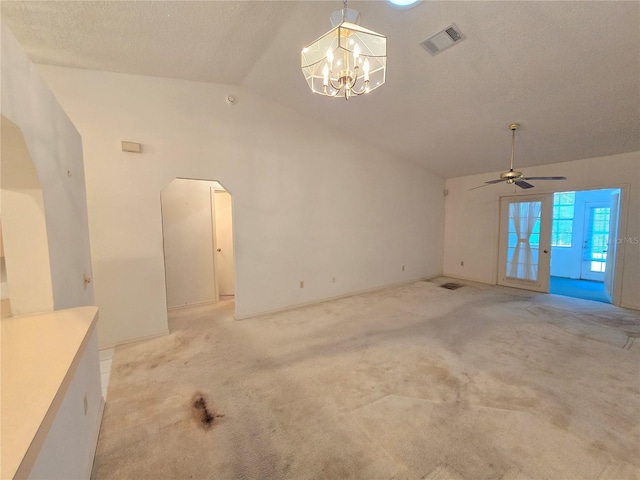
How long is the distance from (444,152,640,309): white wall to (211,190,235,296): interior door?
5.49 meters

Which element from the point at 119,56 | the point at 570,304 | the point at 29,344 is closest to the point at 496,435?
the point at 29,344

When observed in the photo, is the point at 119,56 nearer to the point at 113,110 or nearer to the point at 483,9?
the point at 113,110

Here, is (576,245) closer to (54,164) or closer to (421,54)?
(421,54)

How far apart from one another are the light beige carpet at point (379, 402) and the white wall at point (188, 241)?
1031 millimetres

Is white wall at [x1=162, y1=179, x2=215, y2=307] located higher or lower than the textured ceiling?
lower

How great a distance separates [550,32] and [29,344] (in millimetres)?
4377

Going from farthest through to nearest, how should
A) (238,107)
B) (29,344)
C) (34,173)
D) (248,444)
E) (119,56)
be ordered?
(238,107), (119,56), (248,444), (34,173), (29,344)

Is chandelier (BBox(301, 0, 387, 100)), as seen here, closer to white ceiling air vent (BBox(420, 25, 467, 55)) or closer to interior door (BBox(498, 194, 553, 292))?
white ceiling air vent (BBox(420, 25, 467, 55))

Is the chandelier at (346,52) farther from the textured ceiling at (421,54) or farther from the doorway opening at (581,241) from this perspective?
the doorway opening at (581,241)

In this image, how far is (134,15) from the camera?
2348 mm

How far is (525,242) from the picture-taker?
5754mm

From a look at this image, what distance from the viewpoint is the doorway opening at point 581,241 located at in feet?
20.8

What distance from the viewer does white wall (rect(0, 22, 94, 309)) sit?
3.78 ft

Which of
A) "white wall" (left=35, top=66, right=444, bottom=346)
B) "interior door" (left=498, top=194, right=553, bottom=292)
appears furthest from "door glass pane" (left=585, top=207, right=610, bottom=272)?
"white wall" (left=35, top=66, right=444, bottom=346)
